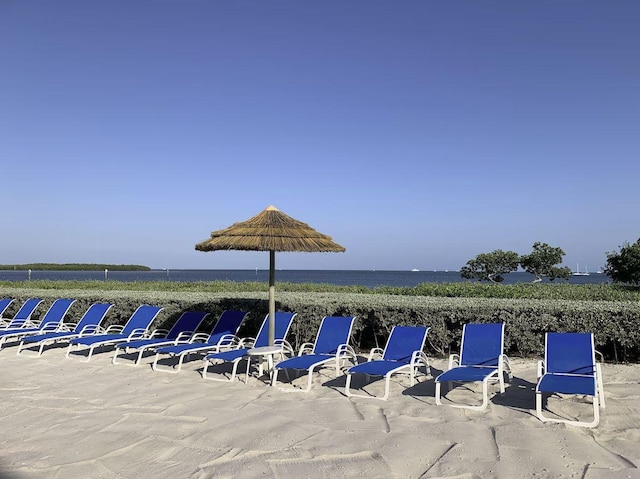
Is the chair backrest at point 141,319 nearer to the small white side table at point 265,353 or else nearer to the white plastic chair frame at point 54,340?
the white plastic chair frame at point 54,340

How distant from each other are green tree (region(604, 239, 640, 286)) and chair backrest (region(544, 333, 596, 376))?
2292 centimetres

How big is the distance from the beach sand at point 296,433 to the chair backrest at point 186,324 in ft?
6.06

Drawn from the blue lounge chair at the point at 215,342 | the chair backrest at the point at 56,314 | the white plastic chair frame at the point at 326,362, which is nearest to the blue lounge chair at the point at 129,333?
the blue lounge chair at the point at 215,342

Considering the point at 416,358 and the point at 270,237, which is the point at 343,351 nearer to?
the point at 416,358

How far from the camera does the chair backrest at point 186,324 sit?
8.20m

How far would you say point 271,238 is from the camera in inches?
255

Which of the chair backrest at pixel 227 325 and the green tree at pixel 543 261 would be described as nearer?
the chair backrest at pixel 227 325

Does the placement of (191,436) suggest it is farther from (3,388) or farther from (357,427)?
(3,388)

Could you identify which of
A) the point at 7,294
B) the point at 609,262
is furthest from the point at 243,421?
the point at 609,262

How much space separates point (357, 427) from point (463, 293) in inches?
296

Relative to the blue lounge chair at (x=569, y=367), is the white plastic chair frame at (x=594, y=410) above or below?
below

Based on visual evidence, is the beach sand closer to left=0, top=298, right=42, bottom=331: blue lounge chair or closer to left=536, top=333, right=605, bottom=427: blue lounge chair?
left=536, top=333, right=605, bottom=427: blue lounge chair

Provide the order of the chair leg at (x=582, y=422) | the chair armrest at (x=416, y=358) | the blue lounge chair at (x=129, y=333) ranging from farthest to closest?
1. the blue lounge chair at (x=129, y=333)
2. the chair armrest at (x=416, y=358)
3. the chair leg at (x=582, y=422)

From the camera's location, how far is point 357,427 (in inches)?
177
